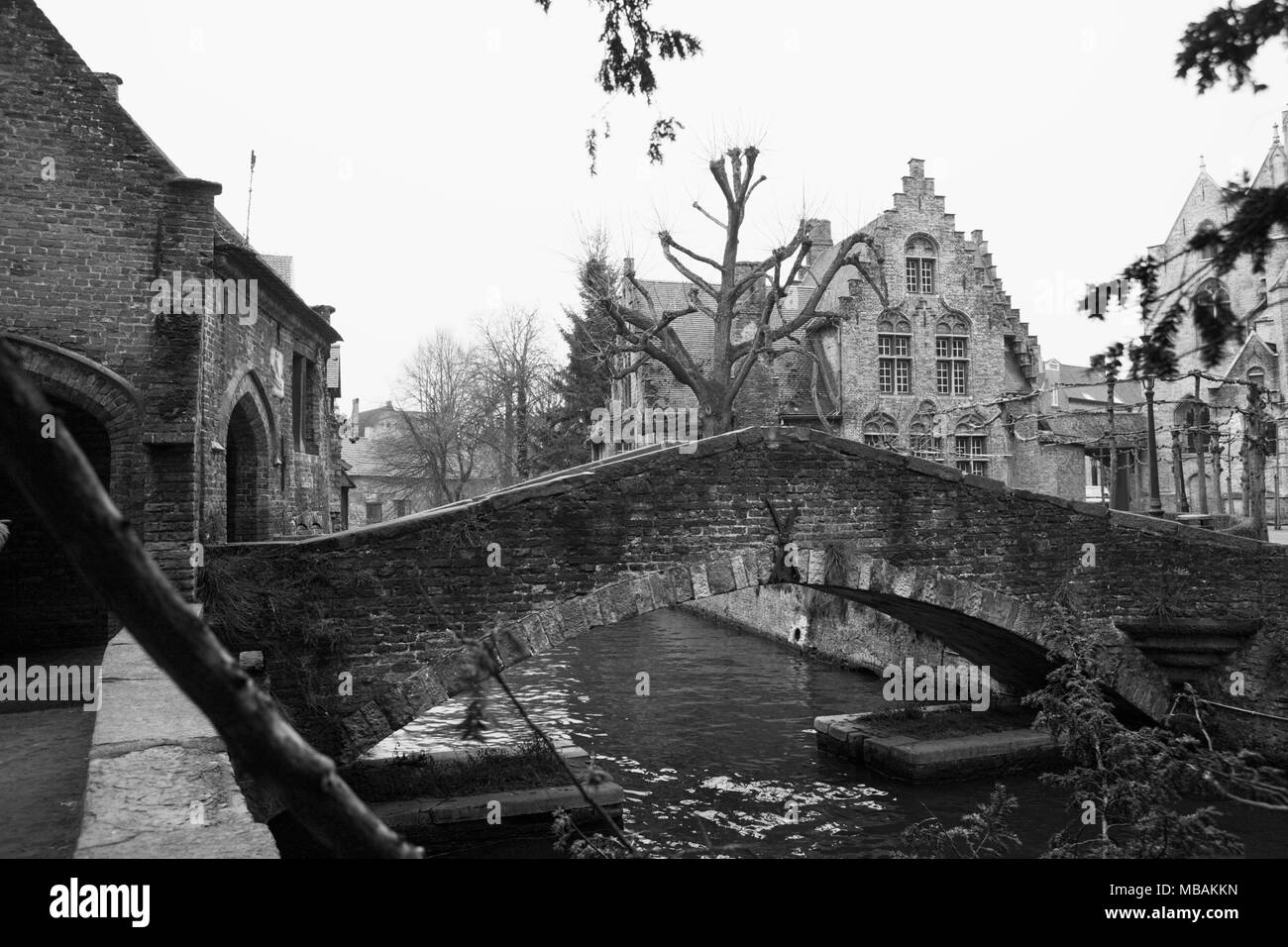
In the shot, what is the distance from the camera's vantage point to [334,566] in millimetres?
8922

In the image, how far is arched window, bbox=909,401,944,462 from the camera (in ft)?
96.4

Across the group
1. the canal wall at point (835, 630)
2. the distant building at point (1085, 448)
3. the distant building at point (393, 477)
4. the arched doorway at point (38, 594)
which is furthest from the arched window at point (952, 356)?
the arched doorway at point (38, 594)

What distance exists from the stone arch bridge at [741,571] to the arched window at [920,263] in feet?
64.4

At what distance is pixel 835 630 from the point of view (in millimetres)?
20047
